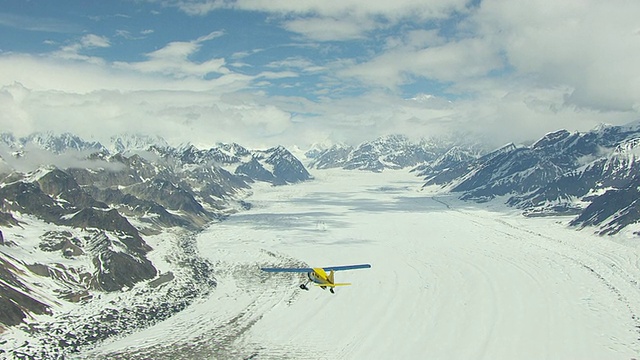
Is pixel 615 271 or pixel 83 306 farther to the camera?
pixel 615 271

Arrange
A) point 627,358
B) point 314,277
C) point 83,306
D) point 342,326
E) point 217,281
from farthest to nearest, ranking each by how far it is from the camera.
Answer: point 217,281
point 83,306
point 342,326
point 627,358
point 314,277

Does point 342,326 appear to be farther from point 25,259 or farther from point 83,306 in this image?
point 25,259

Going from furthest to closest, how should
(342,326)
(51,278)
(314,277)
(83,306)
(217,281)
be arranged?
(217,281)
(51,278)
(83,306)
(342,326)
(314,277)

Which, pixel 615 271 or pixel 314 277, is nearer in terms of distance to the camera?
pixel 314 277

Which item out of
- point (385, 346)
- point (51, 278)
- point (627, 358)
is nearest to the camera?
point (627, 358)

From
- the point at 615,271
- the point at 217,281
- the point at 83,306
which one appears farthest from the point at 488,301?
the point at 83,306

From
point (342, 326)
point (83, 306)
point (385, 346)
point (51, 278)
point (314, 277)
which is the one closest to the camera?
point (314, 277)

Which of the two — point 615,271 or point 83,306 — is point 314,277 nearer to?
point 83,306

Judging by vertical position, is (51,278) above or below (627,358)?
above

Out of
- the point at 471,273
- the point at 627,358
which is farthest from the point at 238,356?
the point at 471,273
